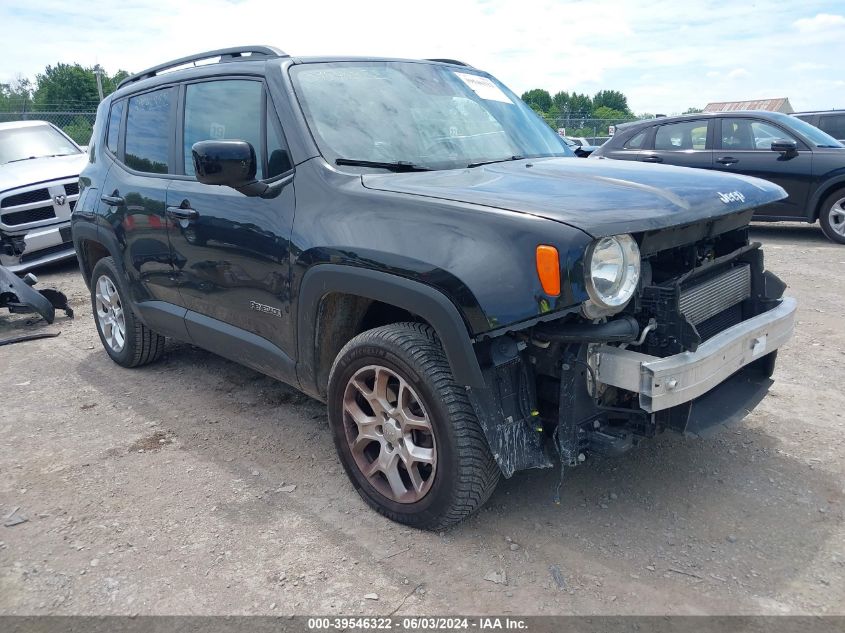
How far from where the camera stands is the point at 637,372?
8.30ft

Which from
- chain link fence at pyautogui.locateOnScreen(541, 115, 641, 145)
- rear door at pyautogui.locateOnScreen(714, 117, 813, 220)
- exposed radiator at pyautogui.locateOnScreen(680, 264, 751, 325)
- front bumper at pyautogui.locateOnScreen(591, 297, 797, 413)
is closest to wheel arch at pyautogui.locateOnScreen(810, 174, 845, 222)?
rear door at pyautogui.locateOnScreen(714, 117, 813, 220)

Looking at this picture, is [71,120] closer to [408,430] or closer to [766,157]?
[766,157]

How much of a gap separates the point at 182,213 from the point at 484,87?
1862 mm

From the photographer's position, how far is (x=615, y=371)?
2598mm

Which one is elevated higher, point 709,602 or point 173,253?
point 173,253

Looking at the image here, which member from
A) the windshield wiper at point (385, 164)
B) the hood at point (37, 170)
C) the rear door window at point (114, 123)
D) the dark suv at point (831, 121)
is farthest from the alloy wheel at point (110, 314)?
the dark suv at point (831, 121)

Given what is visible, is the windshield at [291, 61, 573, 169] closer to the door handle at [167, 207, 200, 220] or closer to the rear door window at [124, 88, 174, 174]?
the door handle at [167, 207, 200, 220]

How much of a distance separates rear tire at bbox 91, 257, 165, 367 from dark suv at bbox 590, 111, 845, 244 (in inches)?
256

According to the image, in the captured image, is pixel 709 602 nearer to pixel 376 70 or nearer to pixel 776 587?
pixel 776 587

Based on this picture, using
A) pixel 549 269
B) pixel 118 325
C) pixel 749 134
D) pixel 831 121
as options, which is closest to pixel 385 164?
pixel 549 269

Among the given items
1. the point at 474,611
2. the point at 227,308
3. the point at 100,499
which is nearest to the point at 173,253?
the point at 227,308

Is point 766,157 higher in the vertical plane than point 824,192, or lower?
higher

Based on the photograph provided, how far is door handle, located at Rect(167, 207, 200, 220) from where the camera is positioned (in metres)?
3.74

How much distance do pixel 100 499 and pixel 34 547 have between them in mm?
397
